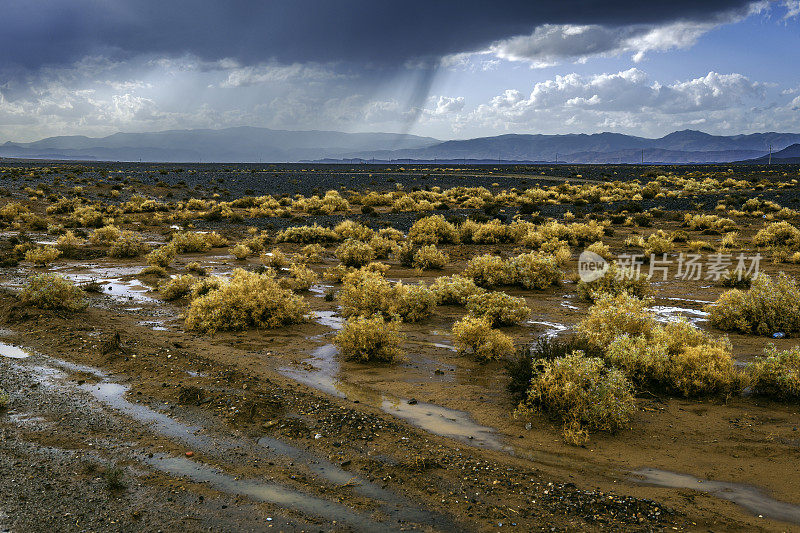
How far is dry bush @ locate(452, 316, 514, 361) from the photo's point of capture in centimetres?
933

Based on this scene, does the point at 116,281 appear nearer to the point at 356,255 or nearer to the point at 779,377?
the point at 356,255

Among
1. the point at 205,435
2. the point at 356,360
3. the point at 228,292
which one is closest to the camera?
→ the point at 205,435

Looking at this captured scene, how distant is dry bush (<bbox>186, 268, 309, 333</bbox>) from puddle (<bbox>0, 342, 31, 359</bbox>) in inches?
113

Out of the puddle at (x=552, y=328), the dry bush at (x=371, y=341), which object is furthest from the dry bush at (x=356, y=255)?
the dry bush at (x=371, y=341)

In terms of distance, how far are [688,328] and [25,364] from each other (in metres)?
11.3

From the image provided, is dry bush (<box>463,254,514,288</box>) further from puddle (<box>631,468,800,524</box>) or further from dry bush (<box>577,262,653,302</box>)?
puddle (<box>631,468,800,524</box>)

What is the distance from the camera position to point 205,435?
21.5 feet

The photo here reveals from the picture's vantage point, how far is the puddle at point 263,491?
195 inches

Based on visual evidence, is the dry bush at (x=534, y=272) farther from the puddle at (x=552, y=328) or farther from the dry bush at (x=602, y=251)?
the dry bush at (x=602, y=251)

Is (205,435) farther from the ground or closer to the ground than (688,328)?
closer to the ground

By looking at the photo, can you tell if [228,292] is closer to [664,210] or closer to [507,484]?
[507,484]

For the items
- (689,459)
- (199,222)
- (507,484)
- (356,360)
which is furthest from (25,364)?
(199,222)

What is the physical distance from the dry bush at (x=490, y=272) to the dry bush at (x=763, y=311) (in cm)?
562

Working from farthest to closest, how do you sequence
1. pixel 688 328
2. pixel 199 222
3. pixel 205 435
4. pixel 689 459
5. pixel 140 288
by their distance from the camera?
1. pixel 199 222
2. pixel 140 288
3. pixel 688 328
4. pixel 205 435
5. pixel 689 459
